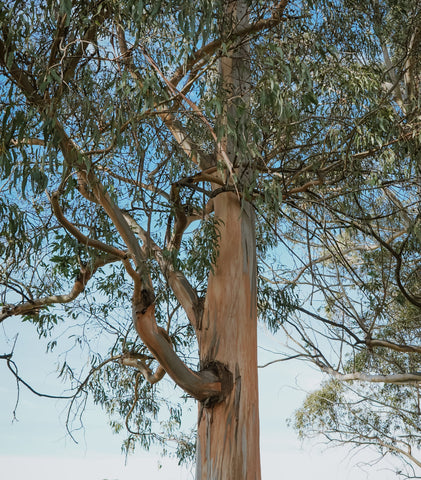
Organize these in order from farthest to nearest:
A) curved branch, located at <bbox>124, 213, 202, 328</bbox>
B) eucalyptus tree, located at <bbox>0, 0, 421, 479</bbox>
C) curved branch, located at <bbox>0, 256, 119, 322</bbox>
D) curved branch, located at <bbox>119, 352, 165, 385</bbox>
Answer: curved branch, located at <bbox>119, 352, 165, 385</bbox> < curved branch, located at <bbox>0, 256, 119, 322</bbox> < curved branch, located at <bbox>124, 213, 202, 328</bbox> < eucalyptus tree, located at <bbox>0, 0, 421, 479</bbox>

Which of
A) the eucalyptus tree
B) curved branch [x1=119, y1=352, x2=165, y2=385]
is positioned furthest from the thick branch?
curved branch [x1=119, y1=352, x2=165, y2=385]

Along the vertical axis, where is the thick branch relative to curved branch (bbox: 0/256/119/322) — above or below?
below

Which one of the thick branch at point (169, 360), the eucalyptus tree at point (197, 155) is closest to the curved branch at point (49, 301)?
the eucalyptus tree at point (197, 155)

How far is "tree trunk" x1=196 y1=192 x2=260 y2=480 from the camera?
3.84 metres

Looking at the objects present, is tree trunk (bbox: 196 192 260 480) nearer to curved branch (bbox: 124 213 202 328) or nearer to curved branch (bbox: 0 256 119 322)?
curved branch (bbox: 124 213 202 328)

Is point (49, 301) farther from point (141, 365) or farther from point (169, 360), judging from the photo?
point (169, 360)

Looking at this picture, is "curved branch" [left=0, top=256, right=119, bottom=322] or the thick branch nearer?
the thick branch

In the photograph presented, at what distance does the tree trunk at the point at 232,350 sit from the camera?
12.6ft

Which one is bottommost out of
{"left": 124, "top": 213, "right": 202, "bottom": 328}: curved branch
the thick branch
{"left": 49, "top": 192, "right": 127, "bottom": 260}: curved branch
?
the thick branch

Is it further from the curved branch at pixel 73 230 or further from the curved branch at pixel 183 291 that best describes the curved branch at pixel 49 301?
the curved branch at pixel 73 230

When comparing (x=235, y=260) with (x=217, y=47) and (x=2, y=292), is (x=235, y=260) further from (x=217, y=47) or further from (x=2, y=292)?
(x=2, y=292)

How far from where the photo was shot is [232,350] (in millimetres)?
4020

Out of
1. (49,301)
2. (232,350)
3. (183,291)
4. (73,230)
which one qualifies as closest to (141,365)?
(49,301)

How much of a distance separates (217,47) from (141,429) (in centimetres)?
388
